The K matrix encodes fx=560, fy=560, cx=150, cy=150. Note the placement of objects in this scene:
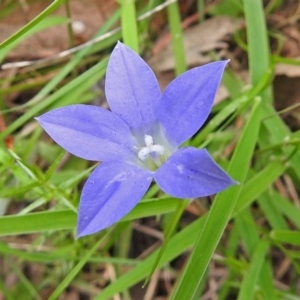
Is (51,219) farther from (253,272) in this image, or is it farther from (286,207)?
(286,207)

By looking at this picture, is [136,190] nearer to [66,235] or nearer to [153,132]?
[153,132]

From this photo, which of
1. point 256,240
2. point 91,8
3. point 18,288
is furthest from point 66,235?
point 91,8

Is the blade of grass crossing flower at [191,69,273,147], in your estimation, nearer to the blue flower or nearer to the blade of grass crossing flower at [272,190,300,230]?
the blade of grass crossing flower at [272,190,300,230]

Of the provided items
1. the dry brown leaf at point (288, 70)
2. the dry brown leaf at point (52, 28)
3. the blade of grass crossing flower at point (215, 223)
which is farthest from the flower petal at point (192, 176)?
the dry brown leaf at point (52, 28)

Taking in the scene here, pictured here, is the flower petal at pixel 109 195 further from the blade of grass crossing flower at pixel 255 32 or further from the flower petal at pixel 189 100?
the blade of grass crossing flower at pixel 255 32

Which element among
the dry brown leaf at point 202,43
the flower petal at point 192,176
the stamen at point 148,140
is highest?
the flower petal at point 192,176

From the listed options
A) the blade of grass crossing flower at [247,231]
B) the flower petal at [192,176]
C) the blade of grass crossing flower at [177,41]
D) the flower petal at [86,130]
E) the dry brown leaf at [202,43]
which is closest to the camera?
the flower petal at [192,176]

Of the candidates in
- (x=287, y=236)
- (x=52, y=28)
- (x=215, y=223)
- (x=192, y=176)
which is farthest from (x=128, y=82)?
(x=52, y=28)
